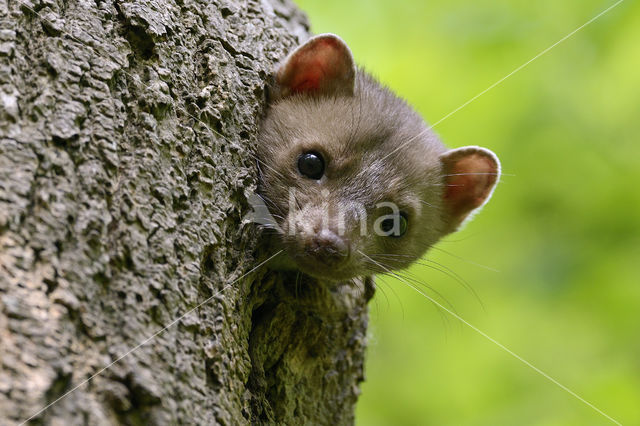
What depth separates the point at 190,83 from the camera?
3.09 m

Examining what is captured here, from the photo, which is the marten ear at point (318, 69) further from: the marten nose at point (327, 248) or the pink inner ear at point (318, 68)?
the marten nose at point (327, 248)

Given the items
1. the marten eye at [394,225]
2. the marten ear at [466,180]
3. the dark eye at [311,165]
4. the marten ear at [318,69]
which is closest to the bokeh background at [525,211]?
the marten ear at [466,180]

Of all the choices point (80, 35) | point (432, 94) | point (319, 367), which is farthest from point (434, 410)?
point (80, 35)

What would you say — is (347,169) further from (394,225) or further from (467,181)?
(467,181)

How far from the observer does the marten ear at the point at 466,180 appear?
4.27 metres

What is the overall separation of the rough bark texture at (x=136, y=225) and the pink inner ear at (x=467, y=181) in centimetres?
137

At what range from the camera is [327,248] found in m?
3.29

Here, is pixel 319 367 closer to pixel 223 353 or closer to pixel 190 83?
pixel 223 353

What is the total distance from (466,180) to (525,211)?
6.56ft

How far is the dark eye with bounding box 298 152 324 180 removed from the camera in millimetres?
3660

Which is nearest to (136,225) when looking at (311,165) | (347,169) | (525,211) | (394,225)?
(311,165)

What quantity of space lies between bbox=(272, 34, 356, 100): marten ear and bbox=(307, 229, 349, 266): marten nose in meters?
1.00

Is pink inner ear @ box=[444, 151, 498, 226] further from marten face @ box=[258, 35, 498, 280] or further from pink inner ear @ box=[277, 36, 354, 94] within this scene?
pink inner ear @ box=[277, 36, 354, 94]

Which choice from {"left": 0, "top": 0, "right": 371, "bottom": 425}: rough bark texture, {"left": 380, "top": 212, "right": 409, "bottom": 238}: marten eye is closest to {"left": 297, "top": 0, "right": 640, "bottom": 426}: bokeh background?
{"left": 380, "top": 212, "right": 409, "bottom": 238}: marten eye
